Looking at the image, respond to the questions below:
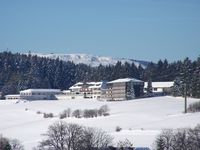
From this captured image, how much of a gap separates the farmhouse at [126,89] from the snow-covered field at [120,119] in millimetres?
14269

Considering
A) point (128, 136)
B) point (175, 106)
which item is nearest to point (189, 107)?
point (175, 106)

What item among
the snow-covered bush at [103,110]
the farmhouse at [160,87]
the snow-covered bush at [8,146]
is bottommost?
the snow-covered bush at [8,146]

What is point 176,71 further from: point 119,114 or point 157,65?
point 119,114

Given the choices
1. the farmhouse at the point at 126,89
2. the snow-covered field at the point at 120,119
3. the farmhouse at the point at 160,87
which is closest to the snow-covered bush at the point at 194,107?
the snow-covered field at the point at 120,119

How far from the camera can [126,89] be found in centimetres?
12962

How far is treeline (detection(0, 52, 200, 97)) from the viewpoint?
494 ft

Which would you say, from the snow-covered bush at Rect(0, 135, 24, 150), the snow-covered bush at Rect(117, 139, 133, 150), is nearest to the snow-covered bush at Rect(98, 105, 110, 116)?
the snow-covered bush at Rect(0, 135, 24, 150)

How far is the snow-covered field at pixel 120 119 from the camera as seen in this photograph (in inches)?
2692

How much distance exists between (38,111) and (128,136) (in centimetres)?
4204

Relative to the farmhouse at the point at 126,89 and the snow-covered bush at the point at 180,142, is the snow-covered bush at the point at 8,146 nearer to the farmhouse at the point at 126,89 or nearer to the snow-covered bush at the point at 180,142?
the snow-covered bush at the point at 180,142

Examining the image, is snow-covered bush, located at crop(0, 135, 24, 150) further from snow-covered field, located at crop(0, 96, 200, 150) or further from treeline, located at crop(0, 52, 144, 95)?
treeline, located at crop(0, 52, 144, 95)

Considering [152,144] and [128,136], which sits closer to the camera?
[152,144]

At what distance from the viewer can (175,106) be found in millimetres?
97875

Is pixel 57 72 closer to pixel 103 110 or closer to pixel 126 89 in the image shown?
pixel 126 89
